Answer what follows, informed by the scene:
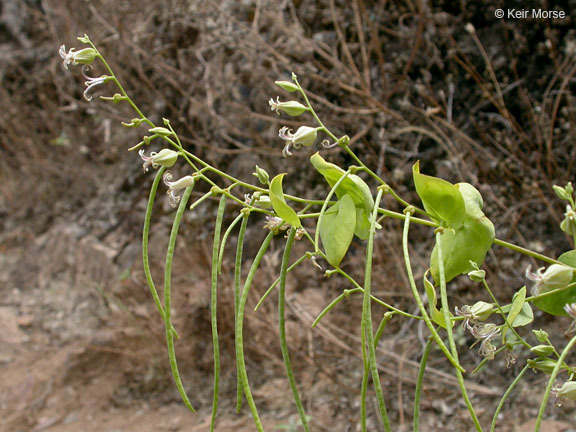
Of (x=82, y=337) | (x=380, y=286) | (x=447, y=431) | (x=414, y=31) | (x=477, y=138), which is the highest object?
(x=414, y=31)

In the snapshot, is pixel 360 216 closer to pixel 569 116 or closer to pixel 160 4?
pixel 569 116

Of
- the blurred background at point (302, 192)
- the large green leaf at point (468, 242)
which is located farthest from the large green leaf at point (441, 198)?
the blurred background at point (302, 192)

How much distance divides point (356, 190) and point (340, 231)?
0.04 m

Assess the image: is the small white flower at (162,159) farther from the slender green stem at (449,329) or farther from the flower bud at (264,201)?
the slender green stem at (449,329)

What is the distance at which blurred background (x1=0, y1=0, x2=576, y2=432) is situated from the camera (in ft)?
4.75

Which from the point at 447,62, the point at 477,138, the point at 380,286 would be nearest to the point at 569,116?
the point at 477,138

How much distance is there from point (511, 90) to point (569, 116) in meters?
0.23

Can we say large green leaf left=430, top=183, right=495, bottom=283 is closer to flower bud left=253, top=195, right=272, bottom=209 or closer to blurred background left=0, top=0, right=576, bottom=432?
flower bud left=253, top=195, right=272, bottom=209

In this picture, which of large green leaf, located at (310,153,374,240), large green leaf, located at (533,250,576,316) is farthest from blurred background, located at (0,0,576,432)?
large green leaf, located at (310,153,374,240)

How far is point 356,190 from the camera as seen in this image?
18.9 inches

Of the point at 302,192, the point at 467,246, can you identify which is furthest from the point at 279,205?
the point at 302,192

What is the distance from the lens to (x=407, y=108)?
5.33 ft

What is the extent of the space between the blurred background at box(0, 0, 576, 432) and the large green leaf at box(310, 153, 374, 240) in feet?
3.09

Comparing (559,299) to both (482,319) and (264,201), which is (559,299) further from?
(264,201)
